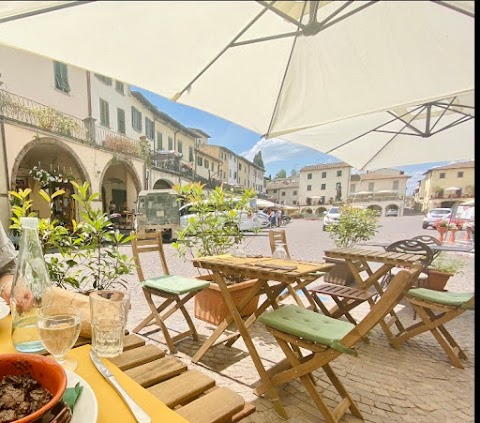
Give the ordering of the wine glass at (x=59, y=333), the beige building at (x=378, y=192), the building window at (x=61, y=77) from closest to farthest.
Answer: the wine glass at (x=59, y=333) < the beige building at (x=378, y=192) < the building window at (x=61, y=77)

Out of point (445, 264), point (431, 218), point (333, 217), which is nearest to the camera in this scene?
point (445, 264)

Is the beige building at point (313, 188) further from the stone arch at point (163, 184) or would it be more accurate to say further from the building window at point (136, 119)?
the building window at point (136, 119)

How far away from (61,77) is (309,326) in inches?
416

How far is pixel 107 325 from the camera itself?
815mm

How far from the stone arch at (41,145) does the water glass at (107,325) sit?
687 centimetres

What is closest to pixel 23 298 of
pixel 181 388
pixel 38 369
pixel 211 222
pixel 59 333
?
pixel 59 333

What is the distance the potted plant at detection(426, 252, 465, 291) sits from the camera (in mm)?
4004

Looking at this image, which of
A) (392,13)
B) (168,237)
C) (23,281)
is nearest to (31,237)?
(23,281)

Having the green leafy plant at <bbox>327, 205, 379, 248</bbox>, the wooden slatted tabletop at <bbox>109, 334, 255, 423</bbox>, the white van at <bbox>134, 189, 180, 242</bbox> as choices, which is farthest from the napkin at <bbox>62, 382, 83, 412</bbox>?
the white van at <bbox>134, 189, 180, 242</bbox>

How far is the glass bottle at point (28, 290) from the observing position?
800mm

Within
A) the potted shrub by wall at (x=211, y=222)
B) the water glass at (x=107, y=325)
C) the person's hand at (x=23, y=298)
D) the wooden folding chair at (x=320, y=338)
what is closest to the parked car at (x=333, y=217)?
the potted shrub by wall at (x=211, y=222)

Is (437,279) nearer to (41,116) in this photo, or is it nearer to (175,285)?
(175,285)

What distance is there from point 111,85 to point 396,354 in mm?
12474

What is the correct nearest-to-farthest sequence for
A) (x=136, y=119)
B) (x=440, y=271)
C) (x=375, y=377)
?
(x=375, y=377), (x=440, y=271), (x=136, y=119)
